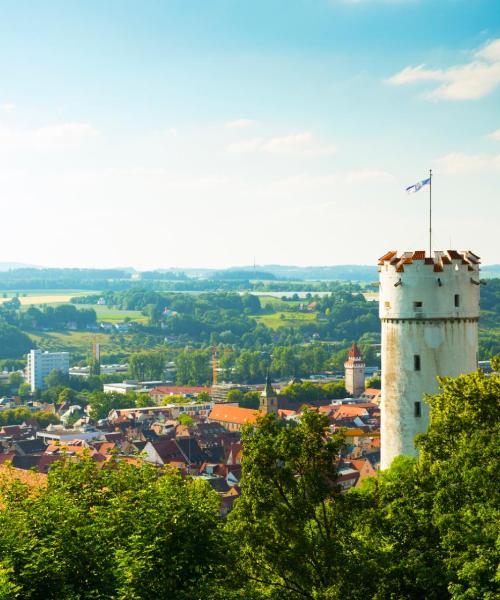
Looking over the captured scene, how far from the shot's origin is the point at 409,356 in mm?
25938

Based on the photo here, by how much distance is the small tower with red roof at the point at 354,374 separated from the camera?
167250mm

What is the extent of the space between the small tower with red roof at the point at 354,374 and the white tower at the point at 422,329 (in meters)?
141

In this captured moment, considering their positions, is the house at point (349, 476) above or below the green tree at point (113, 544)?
below

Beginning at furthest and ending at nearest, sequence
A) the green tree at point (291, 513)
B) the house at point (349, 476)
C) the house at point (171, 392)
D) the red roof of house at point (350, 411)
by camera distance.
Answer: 1. the house at point (171, 392)
2. the red roof of house at point (350, 411)
3. the house at point (349, 476)
4. the green tree at point (291, 513)

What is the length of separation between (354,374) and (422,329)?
14298 centimetres

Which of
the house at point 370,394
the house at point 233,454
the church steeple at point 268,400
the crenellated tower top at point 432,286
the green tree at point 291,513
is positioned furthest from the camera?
the house at point 370,394

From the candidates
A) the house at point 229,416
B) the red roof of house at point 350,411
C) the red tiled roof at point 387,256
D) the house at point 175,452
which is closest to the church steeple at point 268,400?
the house at point 229,416

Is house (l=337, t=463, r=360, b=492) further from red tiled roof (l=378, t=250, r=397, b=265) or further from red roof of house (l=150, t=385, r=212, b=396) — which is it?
red roof of house (l=150, t=385, r=212, b=396)

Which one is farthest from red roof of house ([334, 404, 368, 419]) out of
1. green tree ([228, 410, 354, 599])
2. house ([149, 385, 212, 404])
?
green tree ([228, 410, 354, 599])

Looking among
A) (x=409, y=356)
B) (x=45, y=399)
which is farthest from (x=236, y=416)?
(x=409, y=356)

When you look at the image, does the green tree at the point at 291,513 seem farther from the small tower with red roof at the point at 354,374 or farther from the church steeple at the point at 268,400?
the small tower with red roof at the point at 354,374

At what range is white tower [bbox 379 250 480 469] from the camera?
84.4 feet

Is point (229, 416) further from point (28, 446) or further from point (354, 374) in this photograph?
point (28, 446)

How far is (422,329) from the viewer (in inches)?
1017
